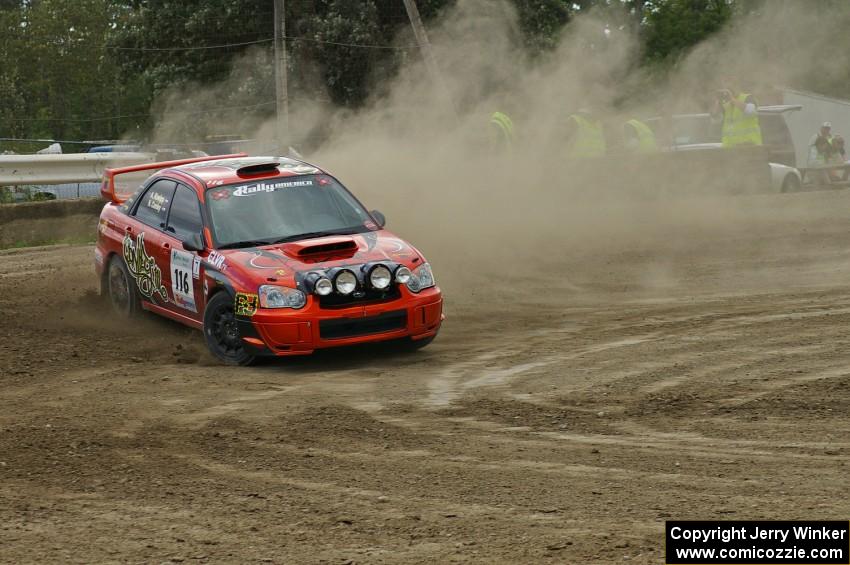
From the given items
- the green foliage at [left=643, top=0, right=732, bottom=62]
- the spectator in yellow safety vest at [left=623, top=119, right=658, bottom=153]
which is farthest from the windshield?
the green foliage at [left=643, top=0, right=732, bottom=62]

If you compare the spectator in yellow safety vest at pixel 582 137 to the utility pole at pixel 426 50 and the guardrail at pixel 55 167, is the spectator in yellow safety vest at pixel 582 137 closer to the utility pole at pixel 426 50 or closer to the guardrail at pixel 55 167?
the utility pole at pixel 426 50

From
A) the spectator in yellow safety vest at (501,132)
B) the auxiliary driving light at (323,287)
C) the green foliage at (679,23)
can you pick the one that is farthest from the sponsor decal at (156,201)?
the green foliage at (679,23)

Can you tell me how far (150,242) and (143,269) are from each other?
29 cm

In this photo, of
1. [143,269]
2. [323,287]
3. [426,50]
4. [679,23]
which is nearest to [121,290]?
[143,269]

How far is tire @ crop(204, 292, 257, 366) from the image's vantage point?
8703 mm

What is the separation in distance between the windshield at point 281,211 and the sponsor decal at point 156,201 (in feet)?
2.42

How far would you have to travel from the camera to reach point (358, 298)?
8578 mm

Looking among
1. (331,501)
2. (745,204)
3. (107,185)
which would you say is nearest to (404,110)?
(745,204)

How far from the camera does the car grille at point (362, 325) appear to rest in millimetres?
8484

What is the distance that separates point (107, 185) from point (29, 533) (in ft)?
23.8

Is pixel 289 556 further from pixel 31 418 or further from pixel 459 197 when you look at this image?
pixel 459 197

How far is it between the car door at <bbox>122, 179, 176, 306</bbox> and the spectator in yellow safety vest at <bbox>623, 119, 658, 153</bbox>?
11.6 meters

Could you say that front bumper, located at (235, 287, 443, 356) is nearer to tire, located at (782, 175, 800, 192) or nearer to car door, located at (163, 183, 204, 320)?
car door, located at (163, 183, 204, 320)

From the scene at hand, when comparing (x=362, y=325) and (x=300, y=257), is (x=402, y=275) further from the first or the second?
(x=300, y=257)
